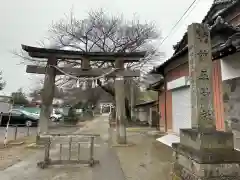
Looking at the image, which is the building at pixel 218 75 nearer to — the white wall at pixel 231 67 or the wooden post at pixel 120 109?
the white wall at pixel 231 67

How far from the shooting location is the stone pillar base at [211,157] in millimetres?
3577

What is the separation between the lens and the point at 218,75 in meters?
7.84

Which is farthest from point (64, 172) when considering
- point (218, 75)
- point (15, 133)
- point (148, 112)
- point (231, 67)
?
point (148, 112)

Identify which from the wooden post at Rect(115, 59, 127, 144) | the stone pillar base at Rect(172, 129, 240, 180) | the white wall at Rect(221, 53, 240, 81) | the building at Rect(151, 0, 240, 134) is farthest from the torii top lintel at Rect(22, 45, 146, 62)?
the stone pillar base at Rect(172, 129, 240, 180)

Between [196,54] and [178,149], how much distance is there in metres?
1.93

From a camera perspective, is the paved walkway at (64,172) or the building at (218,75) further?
the building at (218,75)

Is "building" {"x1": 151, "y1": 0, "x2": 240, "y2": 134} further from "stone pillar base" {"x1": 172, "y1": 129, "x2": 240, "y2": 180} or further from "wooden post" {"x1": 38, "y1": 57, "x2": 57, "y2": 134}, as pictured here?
"wooden post" {"x1": 38, "y1": 57, "x2": 57, "y2": 134}

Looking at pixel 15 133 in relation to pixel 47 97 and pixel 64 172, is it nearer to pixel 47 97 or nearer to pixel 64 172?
pixel 47 97

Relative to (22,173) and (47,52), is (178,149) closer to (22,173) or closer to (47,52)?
(22,173)

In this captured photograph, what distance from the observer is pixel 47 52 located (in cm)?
1033

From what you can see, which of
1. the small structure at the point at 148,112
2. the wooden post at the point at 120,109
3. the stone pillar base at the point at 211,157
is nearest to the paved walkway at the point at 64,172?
the stone pillar base at the point at 211,157

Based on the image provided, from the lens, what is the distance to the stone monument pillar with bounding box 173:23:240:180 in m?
3.62

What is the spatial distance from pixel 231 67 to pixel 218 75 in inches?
36.5

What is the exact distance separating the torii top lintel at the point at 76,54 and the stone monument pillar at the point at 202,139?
21.4ft
